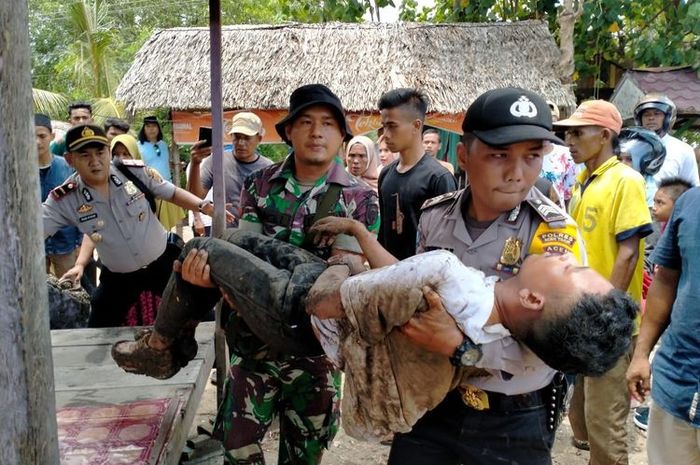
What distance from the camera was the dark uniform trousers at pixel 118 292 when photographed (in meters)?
3.75

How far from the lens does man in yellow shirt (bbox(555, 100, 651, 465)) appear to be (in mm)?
2863

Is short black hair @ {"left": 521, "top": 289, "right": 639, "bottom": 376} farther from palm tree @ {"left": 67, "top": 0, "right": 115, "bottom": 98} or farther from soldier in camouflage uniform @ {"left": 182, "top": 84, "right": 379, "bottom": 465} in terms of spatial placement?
palm tree @ {"left": 67, "top": 0, "right": 115, "bottom": 98}

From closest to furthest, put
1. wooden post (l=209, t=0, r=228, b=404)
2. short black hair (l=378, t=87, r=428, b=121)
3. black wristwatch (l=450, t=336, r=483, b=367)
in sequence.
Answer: black wristwatch (l=450, t=336, r=483, b=367) < wooden post (l=209, t=0, r=228, b=404) < short black hair (l=378, t=87, r=428, b=121)

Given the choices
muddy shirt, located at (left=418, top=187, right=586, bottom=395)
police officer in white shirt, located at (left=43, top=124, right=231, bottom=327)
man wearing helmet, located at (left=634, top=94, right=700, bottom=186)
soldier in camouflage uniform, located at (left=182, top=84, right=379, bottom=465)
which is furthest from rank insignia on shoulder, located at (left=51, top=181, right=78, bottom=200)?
man wearing helmet, located at (left=634, top=94, right=700, bottom=186)

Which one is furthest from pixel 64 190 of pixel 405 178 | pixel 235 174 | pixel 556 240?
pixel 556 240

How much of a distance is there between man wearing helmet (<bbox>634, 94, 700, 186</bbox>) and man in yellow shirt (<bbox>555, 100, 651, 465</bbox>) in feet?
5.84

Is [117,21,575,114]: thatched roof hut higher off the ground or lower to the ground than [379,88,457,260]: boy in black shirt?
higher

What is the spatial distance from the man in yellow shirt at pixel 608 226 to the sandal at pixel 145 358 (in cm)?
202

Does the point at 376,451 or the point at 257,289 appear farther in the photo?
the point at 376,451

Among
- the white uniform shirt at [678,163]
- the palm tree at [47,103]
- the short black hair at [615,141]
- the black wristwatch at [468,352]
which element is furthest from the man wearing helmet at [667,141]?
the palm tree at [47,103]

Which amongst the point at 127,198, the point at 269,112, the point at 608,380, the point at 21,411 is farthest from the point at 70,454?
the point at 269,112

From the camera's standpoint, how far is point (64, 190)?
3600 millimetres

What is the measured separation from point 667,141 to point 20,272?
16.0ft

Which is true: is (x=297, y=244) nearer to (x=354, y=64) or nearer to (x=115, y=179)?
(x=115, y=179)
